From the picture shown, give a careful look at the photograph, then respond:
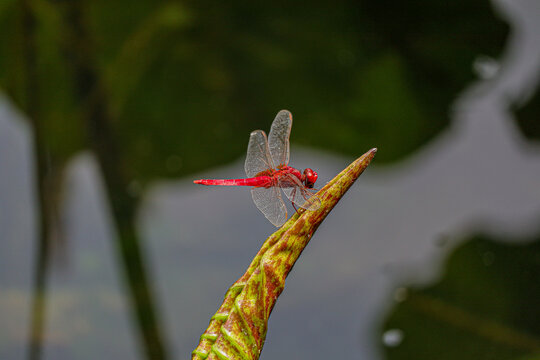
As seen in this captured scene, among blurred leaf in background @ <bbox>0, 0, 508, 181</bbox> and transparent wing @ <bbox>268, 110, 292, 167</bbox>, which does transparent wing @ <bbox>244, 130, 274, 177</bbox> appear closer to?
transparent wing @ <bbox>268, 110, 292, 167</bbox>

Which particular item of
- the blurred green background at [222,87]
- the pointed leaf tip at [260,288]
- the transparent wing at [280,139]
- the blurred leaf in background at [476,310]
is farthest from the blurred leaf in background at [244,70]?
the pointed leaf tip at [260,288]

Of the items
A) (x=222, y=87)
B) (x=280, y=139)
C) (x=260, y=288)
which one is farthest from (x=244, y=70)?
(x=260, y=288)

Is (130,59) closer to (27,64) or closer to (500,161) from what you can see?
(27,64)

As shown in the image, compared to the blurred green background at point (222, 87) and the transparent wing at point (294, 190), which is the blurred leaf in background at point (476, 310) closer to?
the blurred green background at point (222, 87)

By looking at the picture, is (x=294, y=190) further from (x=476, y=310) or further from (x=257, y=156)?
(x=476, y=310)

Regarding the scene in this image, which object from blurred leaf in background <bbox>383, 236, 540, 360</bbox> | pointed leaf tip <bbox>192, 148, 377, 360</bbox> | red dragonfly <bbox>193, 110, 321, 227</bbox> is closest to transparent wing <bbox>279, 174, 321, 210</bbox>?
red dragonfly <bbox>193, 110, 321, 227</bbox>

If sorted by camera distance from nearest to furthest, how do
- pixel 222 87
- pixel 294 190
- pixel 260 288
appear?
pixel 260 288
pixel 294 190
pixel 222 87
